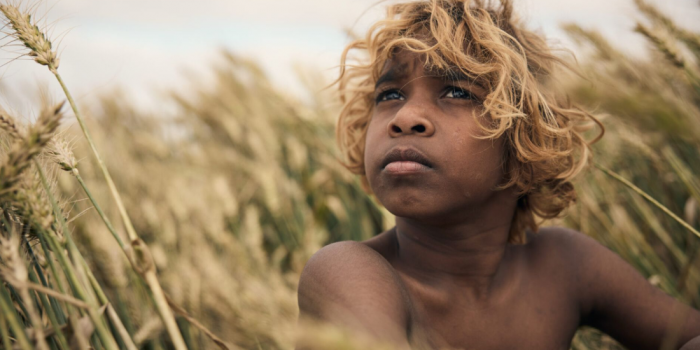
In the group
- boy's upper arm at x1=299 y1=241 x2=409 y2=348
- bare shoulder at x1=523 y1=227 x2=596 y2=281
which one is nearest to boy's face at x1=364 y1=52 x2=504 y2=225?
boy's upper arm at x1=299 y1=241 x2=409 y2=348

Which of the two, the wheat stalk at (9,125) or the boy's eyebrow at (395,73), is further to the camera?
the boy's eyebrow at (395,73)

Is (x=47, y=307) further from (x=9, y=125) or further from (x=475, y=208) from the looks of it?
(x=475, y=208)

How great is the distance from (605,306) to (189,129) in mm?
2794

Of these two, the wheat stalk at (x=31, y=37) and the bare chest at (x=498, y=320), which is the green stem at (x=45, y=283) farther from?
the bare chest at (x=498, y=320)

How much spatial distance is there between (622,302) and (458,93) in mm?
681

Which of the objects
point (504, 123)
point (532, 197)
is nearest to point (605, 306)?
point (532, 197)

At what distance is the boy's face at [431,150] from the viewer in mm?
1163

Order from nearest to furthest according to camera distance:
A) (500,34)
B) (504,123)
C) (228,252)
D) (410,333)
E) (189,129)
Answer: (410,333)
(504,123)
(500,34)
(228,252)
(189,129)

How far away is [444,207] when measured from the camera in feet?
3.85

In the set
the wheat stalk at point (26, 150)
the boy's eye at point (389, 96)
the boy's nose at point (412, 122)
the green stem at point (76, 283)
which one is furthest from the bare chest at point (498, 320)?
the wheat stalk at point (26, 150)

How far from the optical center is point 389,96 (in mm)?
1354

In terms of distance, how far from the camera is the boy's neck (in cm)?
127

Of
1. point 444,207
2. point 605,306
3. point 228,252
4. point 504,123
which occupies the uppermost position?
point 504,123

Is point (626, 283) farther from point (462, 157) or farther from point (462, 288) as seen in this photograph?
point (462, 157)
